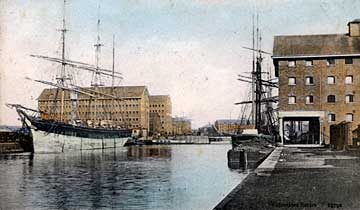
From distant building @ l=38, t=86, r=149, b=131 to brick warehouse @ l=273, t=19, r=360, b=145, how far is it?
1850cm

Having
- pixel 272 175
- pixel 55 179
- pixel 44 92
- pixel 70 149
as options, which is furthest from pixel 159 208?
pixel 70 149

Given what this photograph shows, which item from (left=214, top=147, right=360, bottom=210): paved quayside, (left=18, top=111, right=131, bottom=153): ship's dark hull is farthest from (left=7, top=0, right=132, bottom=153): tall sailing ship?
(left=214, top=147, right=360, bottom=210): paved quayside

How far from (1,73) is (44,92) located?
39.6m

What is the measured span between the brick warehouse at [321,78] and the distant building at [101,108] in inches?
728

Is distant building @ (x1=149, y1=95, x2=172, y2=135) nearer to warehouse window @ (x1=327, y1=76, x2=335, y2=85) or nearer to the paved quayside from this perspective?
the paved quayside

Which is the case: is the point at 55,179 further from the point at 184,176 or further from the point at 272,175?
the point at 272,175

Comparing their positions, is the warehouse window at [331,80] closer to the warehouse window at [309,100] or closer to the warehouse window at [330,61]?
the warehouse window at [330,61]

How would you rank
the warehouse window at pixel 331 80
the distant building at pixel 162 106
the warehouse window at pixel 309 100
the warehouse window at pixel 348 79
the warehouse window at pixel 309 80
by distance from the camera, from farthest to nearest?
the warehouse window at pixel 309 80 < the warehouse window at pixel 309 100 < the warehouse window at pixel 331 80 < the warehouse window at pixel 348 79 < the distant building at pixel 162 106

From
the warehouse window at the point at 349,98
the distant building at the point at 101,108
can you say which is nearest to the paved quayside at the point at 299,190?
the warehouse window at the point at 349,98

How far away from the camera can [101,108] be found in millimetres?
65875

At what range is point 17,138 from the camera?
Result: 46688 millimetres

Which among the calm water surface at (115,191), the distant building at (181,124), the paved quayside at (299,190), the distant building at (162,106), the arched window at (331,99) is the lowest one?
the calm water surface at (115,191)

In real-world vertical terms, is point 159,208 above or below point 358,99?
below

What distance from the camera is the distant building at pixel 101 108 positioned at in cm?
4756
